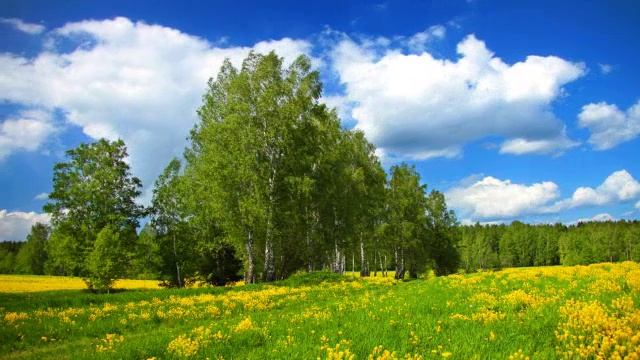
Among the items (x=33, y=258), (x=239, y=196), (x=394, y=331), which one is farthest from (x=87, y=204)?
(x=33, y=258)

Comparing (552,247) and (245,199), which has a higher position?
(245,199)

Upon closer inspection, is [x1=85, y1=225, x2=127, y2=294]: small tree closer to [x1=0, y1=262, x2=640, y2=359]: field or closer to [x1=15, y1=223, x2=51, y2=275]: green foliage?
[x1=0, y1=262, x2=640, y2=359]: field

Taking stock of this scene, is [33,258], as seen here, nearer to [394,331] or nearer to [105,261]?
[105,261]

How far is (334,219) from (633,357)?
1568 inches

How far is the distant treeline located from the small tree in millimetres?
103651

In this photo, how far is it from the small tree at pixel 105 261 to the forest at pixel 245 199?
109 millimetres

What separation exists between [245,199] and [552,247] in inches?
5978

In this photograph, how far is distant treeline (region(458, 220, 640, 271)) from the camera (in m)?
126

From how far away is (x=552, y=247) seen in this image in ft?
484

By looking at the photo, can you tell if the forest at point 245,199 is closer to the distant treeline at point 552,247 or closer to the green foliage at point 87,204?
the green foliage at point 87,204

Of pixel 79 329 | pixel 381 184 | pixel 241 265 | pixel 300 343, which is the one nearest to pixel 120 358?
pixel 300 343

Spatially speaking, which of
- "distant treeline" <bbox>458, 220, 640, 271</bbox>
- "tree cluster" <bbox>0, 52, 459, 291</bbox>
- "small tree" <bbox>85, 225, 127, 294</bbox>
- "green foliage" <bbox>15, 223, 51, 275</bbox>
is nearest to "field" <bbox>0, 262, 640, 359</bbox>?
"tree cluster" <bbox>0, 52, 459, 291</bbox>

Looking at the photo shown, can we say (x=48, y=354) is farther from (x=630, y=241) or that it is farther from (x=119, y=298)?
(x=630, y=241)

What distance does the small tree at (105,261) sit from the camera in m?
37.2
